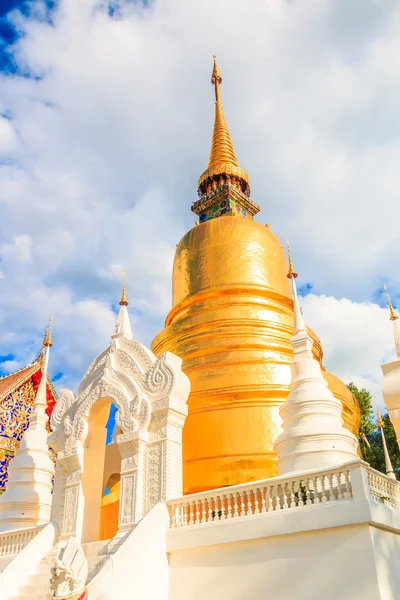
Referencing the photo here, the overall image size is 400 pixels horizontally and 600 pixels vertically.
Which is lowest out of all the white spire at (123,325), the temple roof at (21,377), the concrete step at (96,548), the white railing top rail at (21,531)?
the concrete step at (96,548)

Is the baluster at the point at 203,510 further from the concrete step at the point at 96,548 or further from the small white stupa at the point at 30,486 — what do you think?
the small white stupa at the point at 30,486

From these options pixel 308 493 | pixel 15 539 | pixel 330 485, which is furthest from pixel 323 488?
pixel 15 539

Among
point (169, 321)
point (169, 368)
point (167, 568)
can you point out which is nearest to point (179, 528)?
point (167, 568)

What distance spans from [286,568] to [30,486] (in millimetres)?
6810

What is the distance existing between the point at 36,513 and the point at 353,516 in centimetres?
745

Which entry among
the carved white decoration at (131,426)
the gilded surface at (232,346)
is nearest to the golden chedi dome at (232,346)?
the gilded surface at (232,346)

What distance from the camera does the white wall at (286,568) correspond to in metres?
6.41

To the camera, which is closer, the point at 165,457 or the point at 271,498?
the point at 271,498

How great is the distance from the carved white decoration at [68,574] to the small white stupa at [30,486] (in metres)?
4.71

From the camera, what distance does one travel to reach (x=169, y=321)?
1552 centimetres

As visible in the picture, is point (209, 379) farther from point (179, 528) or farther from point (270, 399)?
point (179, 528)

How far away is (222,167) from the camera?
63.0ft

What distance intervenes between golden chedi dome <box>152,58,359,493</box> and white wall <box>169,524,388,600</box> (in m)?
2.68

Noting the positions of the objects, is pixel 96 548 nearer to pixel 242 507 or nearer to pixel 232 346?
pixel 242 507
